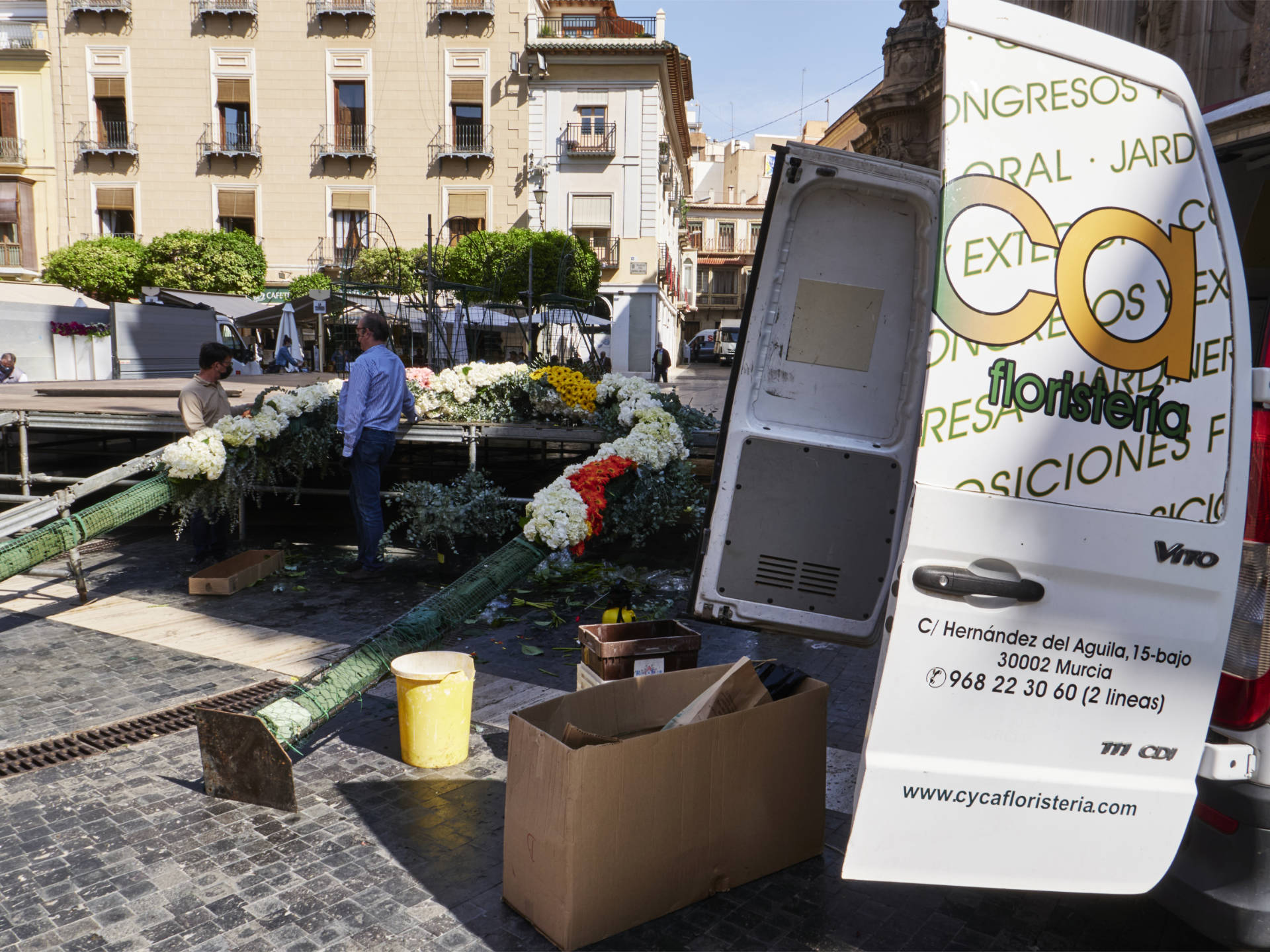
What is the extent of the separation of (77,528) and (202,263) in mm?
31302

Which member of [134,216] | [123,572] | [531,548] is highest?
[134,216]

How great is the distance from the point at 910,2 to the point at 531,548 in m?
28.9

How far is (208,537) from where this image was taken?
24.8 feet

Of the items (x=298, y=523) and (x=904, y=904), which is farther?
(x=298, y=523)

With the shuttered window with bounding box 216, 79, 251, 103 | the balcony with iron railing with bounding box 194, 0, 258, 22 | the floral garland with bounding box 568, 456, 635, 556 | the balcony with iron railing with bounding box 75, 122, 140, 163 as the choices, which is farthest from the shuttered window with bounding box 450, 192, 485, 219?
the floral garland with bounding box 568, 456, 635, 556

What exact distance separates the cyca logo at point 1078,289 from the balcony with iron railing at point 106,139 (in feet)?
136

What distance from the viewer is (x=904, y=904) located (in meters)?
3.13

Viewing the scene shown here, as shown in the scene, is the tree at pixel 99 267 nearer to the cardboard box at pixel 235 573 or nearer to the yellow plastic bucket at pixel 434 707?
the cardboard box at pixel 235 573

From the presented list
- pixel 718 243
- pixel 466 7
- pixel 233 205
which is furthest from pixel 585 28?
pixel 718 243

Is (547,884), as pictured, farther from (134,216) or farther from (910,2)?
(134,216)

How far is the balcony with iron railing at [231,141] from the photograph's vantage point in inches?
1414

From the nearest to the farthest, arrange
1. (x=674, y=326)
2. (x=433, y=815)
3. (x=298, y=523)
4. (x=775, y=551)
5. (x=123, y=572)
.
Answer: (x=433, y=815), (x=775, y=551), (x=123, y=572), (x=298, y=523), (x=674, y=326)

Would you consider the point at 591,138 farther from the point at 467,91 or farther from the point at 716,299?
the point at 716,299

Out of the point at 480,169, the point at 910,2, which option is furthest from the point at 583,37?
the point at 910,2
